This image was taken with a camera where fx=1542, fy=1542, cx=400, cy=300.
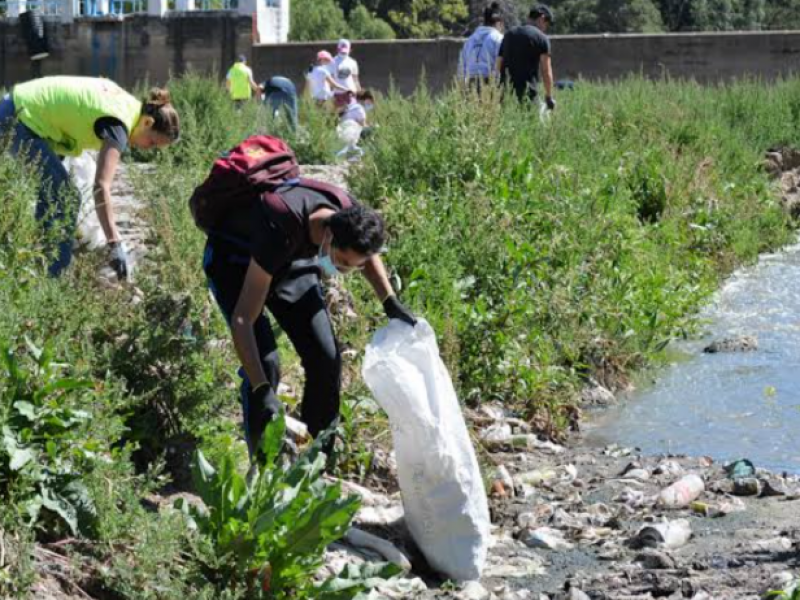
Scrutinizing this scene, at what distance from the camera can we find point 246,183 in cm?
538

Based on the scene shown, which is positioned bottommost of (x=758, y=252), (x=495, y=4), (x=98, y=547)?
(x=758, y=252)

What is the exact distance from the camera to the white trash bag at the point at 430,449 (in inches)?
220

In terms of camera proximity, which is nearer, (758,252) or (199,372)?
(199,372)

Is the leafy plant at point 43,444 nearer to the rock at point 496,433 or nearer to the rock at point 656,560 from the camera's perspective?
the rock at point 656,560

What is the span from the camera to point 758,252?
47.0 ft

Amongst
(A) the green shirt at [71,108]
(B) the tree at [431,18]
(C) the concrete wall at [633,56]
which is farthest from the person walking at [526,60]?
(B) the tree at [431,18]

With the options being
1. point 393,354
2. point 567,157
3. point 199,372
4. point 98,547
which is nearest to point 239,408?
point 199,372

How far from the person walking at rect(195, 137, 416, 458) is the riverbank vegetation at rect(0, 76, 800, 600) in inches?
16.3

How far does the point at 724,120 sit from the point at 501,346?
889cm

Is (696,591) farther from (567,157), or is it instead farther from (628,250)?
(567,157)

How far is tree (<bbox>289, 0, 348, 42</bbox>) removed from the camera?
47.2 metres

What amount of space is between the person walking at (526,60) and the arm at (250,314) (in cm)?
798

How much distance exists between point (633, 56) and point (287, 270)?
21688 millimetres

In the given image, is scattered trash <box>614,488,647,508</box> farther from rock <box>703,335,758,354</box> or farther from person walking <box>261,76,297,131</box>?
person walking <box>261,76,297,131</box>
